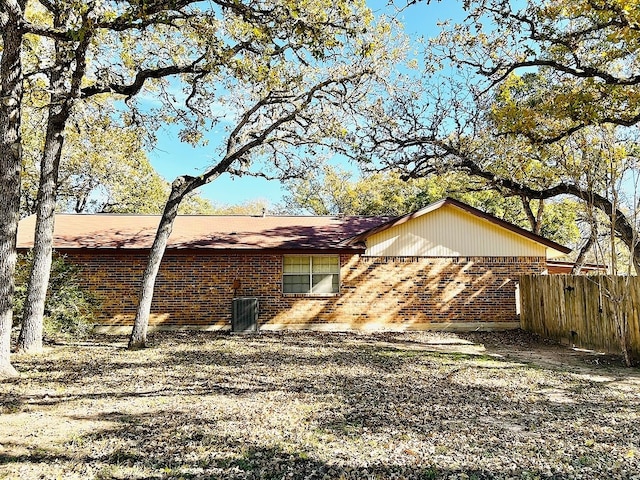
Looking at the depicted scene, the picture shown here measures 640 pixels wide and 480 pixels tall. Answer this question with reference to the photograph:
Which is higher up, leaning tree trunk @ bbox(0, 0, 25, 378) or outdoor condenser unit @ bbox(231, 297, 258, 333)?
leaning tree trunk @ bbox(0, 0, 25, 378)

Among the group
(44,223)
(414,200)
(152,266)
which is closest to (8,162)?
(44,223)

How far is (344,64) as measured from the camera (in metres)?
11.2

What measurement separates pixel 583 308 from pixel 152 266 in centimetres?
1006

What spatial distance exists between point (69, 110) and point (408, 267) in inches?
386

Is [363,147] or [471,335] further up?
[363,147]

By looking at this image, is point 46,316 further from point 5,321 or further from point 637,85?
point 637,85

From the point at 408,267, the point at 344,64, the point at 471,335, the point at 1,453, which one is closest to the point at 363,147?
the point at 344,64

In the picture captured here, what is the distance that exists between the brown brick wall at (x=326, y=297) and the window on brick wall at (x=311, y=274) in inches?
8.5

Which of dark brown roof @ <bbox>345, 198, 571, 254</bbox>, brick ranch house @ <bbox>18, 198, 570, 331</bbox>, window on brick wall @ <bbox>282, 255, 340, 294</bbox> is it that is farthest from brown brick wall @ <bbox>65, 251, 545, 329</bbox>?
dark brown roof @ <bbox>345, 198, 571, 254</bbox>

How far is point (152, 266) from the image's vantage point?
33.3 feet

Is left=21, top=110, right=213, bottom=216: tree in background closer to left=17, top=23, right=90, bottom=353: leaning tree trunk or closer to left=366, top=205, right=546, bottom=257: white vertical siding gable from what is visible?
left=17, top=23, right=90, bottom=353: leaning tree trunk

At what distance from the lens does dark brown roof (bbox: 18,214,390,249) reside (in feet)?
43.3

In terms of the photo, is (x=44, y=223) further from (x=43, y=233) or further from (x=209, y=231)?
(x=209, y=231)

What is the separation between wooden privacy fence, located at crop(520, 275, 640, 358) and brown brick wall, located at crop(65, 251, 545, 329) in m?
1.06
